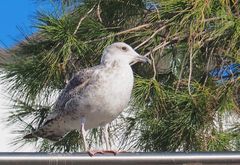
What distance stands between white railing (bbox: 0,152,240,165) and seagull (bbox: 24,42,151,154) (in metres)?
0.56

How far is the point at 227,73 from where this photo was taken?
6.58ft

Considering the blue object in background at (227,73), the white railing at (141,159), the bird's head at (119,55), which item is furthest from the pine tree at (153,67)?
the white railing at (141,159)

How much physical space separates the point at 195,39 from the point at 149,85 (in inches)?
7.0

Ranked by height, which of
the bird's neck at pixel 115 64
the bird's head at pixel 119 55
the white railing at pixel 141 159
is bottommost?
the white railing at pixel 141 159

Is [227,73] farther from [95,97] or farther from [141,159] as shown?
[141,159]

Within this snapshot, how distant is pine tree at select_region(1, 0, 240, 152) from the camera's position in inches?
75.4

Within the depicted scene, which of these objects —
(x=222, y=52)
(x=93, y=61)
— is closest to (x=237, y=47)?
(x=222, y=52)

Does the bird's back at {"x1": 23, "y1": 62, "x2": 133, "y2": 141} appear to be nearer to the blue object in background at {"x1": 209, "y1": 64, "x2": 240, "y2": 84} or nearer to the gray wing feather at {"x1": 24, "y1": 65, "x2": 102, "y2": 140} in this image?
the gray wing feather at {"x1": 24, "y1": 65, "x2": 102, "y2": 140}

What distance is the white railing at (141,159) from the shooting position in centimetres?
81

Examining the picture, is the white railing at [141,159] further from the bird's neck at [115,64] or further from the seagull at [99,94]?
the bird's neck at [115,64]

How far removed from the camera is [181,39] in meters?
2.01

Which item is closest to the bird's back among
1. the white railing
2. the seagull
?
the seagull

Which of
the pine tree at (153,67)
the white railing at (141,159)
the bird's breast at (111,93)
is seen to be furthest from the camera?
the pine tree at (153,67)

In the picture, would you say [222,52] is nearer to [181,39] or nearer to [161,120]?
[181,39]
